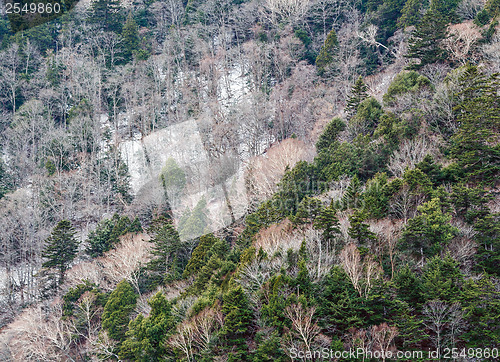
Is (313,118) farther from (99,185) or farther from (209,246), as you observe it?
(99,185)

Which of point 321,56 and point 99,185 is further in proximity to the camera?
point 321,56

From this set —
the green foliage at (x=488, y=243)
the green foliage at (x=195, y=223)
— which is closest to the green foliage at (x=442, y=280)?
the green foliage at (x=488, y=243)

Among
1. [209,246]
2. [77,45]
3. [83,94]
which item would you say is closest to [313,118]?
[209,246]

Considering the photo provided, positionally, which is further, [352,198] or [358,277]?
[352,198]

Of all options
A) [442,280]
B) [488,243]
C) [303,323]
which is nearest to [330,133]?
[488,243]

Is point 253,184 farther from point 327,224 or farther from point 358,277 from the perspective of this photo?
point 358,277

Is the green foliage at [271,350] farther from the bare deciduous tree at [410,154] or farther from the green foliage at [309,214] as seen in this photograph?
the bare deciduous tree at [410,154]
